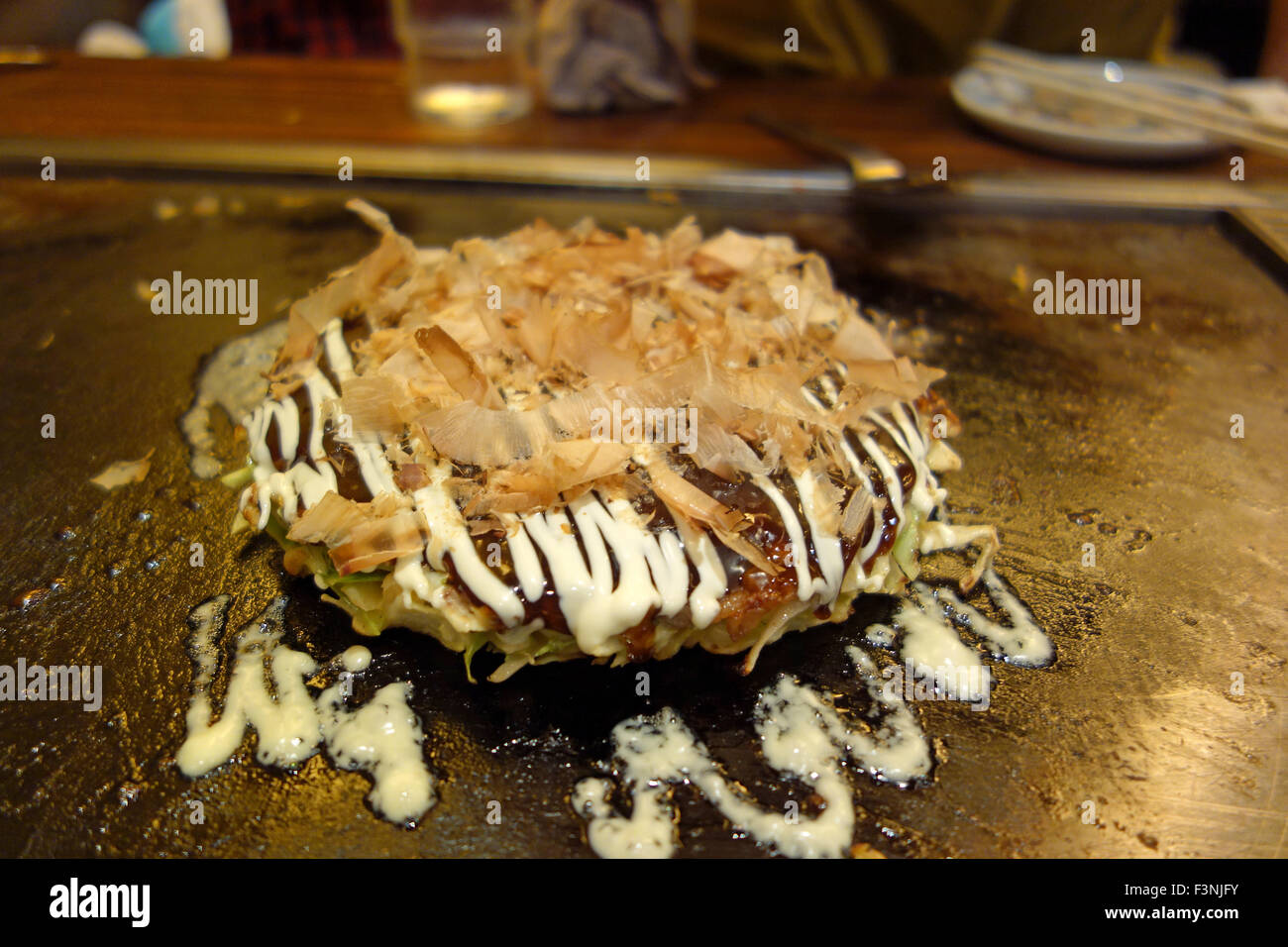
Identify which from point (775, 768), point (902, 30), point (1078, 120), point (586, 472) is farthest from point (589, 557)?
point (902, 30)

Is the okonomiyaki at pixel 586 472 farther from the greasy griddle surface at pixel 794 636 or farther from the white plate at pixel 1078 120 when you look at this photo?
the white plate at pixel 1078 120

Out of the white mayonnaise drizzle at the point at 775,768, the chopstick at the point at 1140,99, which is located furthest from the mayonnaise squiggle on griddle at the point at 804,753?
the chopstick at the point at 1140,99

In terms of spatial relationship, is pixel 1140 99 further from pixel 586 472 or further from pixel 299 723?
pixel 299 723

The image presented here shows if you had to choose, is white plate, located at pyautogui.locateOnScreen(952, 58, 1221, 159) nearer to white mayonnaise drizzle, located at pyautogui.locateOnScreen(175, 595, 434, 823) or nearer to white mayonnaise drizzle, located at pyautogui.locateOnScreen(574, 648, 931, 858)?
white mayonnaise drizzle, located at pyautogui.locateOnScreen(574, 648, 931, 858)

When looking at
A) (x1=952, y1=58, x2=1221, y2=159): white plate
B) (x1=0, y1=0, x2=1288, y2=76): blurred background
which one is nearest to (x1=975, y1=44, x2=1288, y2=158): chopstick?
(x1=952, y1=58, x2=1221, y2=159): white plate
